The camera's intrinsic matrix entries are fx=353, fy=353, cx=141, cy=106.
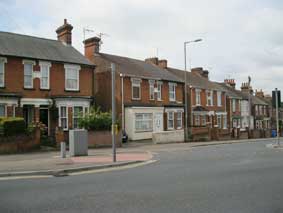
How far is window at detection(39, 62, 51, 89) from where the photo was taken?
92.9 feet

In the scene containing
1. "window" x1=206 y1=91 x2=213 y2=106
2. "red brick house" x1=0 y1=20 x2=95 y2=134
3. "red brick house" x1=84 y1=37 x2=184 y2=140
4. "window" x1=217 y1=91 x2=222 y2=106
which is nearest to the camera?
"red brick house" x1=0 y1=20 x2=95 y2=134

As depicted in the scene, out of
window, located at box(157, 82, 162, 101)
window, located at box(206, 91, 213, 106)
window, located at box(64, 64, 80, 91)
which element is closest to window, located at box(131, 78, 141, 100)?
window, located at box(157, 82, 162, 101)

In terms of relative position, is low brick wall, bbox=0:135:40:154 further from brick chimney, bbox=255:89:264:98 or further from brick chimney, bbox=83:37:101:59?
brick chimney, bbox=255:89:264:98

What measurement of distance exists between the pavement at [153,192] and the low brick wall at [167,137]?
18.2 meters

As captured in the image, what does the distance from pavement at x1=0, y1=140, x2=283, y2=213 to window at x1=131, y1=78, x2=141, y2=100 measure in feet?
72.8

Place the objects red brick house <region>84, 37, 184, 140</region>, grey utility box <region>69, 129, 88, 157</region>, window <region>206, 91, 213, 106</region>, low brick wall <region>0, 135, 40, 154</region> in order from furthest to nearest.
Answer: window <region>206, 91, 213, 106</region> < red brick house <region>84, 37, 184, 140</region> < low brick wall <region>0, 135, 40, 154</region> < grey utility box <region>69, 129, 88, 157</region>

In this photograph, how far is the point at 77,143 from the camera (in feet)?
61.9

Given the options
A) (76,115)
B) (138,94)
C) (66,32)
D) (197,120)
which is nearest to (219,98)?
Result: (197,120)

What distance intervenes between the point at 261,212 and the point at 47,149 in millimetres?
18178

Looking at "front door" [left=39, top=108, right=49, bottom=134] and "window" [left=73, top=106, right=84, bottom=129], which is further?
"window" [left=73, top=106, right=84, bottom=129]

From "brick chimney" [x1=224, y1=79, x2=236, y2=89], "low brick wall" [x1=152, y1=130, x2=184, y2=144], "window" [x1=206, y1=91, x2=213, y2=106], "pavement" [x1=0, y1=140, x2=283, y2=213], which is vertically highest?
"brick chimney" [x1=224, y1=79, x2=236, y2=89]

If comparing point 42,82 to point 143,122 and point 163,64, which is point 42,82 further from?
point 163,64

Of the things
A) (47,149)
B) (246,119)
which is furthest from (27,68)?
(246,119)

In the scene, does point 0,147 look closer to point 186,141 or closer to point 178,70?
point 186,141
